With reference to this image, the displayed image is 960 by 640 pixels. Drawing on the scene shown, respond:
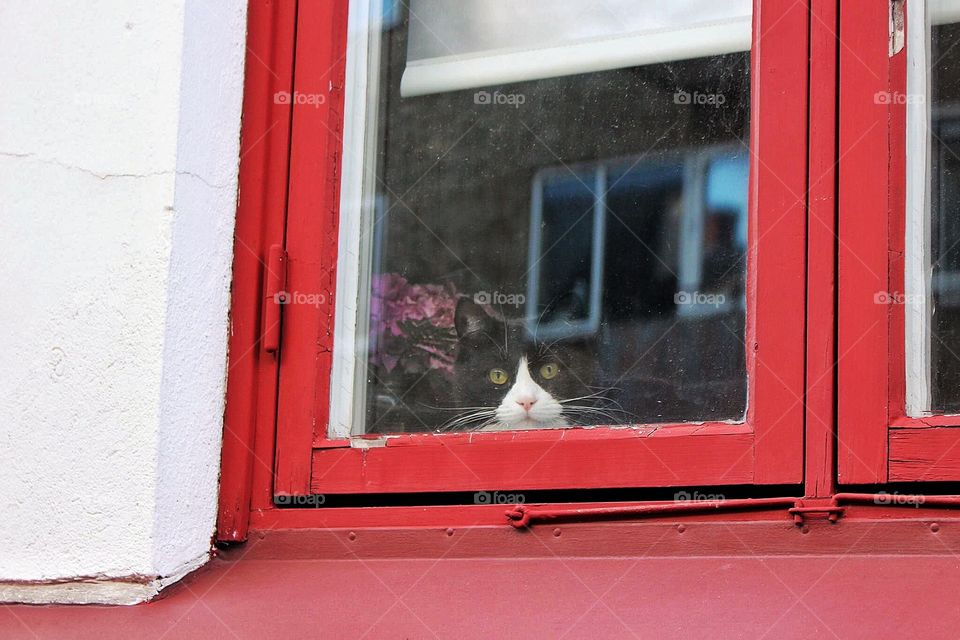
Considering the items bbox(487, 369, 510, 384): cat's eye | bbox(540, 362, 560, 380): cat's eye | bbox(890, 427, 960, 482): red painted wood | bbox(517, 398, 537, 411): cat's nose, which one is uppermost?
bbox(540, 362, 560, 380): cat's eye

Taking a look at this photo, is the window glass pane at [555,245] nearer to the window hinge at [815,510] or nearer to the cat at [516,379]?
the cat at [516,379]

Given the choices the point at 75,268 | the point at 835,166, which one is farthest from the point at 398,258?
the point at 835,166

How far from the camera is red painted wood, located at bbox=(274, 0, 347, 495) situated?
1.52m

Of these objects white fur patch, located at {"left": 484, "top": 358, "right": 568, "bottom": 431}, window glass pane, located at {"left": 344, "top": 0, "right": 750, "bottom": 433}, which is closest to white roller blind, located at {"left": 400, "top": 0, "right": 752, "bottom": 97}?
window glass pane, located at {"left": 344, "top": 0, "right": 750, "bottom": 433}

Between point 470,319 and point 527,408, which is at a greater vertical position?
point 470,319

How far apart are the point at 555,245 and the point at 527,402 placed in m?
0.23

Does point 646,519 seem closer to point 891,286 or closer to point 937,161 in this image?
point 891,286

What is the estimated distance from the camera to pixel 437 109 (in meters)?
1.66

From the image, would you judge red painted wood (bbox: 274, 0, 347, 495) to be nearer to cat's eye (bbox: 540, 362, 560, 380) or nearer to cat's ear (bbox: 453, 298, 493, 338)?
cat's ear (bbox: 453, 298, 493, 338)

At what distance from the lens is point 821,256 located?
133 centimetres

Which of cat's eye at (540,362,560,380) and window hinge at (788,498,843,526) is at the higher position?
cat's eye at (540,362,560,380)

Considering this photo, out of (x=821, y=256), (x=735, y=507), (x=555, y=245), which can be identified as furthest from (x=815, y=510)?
(x=555, y=245)

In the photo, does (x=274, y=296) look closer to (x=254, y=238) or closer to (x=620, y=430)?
(x=254, y=238)

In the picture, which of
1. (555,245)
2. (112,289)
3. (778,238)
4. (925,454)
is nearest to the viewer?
(925,454)
